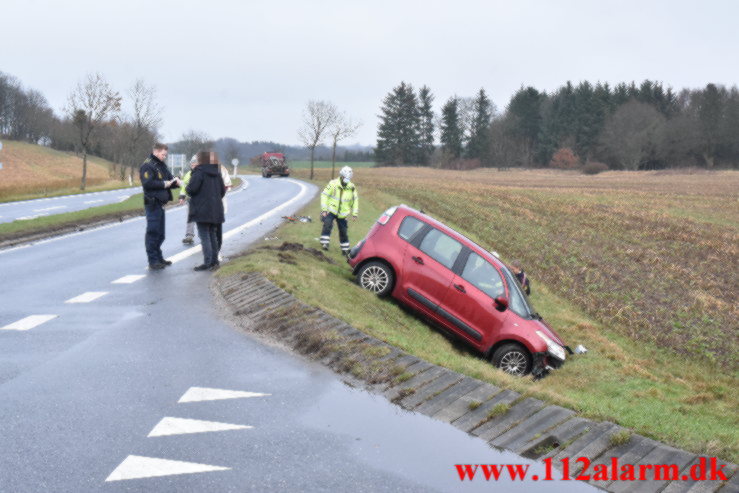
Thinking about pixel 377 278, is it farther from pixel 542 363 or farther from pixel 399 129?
pixel 399 129

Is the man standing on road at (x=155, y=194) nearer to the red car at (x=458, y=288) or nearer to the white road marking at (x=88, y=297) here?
the white road marking at (x=88, y=297)

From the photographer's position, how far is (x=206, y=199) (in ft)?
36.9

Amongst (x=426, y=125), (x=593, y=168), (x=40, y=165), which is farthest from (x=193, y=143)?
(x=593, y=168)

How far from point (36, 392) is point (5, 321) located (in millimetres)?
2722

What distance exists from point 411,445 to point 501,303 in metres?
5.21

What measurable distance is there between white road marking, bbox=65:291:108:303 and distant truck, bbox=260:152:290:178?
52063 millimetres

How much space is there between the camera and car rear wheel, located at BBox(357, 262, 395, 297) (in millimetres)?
10742

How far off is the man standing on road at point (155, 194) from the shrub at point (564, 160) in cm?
9890

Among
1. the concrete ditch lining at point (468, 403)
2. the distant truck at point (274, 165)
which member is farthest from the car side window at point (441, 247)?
the distant truck at point (274, 165)

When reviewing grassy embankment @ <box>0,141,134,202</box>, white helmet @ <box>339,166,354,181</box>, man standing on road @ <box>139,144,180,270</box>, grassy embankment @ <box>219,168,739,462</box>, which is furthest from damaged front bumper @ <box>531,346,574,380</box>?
grassy embankment @ <box>0,141,134,202</box>

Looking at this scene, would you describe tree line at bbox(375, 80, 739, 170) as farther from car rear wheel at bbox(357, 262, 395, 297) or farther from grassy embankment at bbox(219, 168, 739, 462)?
car rear wheel at bbox(357, 262, 395, 297)

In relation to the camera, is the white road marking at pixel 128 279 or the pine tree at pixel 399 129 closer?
the white road marking at pixel 128 279

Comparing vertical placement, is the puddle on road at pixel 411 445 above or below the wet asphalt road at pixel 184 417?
below

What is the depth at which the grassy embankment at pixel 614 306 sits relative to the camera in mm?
7016
